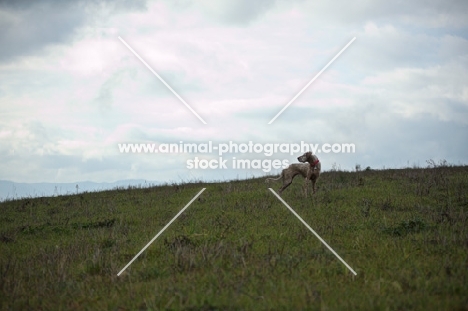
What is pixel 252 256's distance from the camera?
8961 mm

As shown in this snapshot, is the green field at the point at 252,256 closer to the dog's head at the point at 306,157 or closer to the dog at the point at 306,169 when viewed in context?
the dog at the point at 306,169

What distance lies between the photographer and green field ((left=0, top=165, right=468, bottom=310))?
6723 millimetres

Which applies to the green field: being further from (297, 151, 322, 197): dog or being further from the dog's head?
the dog's head

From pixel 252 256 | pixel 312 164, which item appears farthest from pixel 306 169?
pixel 252 256

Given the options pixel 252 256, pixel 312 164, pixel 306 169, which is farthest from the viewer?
pixel 306 169

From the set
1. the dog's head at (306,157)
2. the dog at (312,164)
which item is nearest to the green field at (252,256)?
the dog at (312,164)

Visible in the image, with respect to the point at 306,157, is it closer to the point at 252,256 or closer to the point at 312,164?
the point at 312,164

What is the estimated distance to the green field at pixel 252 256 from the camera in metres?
6.72

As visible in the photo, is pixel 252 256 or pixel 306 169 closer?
pixel 252 256

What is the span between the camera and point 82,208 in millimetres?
19641

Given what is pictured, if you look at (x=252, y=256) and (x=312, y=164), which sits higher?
(x=312, y=164)

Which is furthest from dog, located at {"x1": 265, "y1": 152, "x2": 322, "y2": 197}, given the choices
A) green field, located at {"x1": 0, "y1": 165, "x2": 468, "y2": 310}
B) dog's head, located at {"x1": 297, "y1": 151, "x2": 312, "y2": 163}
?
green field, located at {"x1": 0, "y1": 165, "x2": 468, "y2": 310}

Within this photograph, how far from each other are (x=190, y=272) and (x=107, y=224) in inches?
294

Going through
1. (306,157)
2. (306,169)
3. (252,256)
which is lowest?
(252,256)
